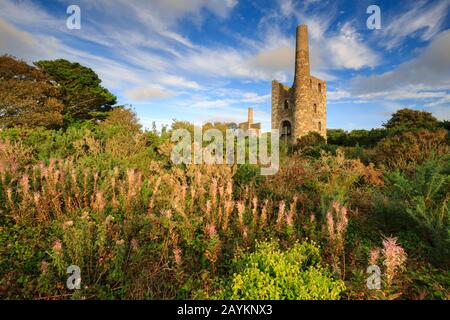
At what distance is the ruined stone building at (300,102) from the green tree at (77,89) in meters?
18.3

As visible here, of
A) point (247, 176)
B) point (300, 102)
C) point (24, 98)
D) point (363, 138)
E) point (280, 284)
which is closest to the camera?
point (280, 284)

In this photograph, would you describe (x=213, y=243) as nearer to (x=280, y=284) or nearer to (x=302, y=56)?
(x=280, y=284)

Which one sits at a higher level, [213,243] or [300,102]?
[300,102]

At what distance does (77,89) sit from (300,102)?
22.1m

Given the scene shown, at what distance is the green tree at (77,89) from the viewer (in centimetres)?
2409

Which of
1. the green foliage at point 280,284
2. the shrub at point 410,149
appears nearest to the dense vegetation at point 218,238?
the green foliage at point 280,284

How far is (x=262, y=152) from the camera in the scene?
7383 millimetres

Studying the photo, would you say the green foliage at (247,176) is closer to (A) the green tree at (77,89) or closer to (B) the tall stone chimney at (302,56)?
(B) the tall stone chimney at (302,56)

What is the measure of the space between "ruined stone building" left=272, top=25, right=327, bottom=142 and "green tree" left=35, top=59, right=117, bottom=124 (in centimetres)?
1827

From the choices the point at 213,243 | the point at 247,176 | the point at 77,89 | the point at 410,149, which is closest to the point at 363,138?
the point at 410,149

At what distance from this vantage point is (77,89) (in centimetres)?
2470

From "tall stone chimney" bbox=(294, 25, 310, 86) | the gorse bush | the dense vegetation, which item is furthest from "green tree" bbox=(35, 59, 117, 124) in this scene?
the gorse bush

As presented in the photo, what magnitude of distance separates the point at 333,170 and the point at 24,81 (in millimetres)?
24525
